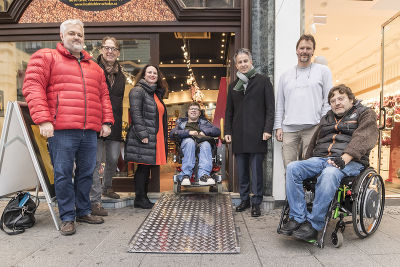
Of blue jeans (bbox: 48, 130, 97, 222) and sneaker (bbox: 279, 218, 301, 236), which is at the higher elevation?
blue jeans (bbox: 48, 130, 97, 222)

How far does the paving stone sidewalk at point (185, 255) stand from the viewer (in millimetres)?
2203

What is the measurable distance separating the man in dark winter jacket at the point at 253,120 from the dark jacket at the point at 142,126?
40.2 inches

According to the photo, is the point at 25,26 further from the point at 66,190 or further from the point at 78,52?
the point at 66,190

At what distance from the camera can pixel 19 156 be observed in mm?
3090

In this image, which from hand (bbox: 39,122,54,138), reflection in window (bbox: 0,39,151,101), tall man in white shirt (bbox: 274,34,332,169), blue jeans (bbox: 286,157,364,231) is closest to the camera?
blue jeans (bbox: 286,157,364,231)

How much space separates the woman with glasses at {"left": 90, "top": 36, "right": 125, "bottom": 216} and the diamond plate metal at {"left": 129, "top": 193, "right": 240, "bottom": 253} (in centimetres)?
76

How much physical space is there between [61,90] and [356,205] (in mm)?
2799

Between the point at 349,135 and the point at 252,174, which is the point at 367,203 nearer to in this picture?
the point at 349,135

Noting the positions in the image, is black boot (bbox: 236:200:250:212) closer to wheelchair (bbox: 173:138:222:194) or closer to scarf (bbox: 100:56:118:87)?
wheelchair (bbox: 173:138:222:194)

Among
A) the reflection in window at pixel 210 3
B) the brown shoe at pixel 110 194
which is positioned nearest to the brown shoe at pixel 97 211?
the brown shoe at pixel 110 194

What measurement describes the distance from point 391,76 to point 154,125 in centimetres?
411

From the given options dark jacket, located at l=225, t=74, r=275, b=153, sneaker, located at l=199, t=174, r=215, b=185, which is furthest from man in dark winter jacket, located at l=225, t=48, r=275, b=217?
sneaker, located at l=199, t=174, r=215, b=185

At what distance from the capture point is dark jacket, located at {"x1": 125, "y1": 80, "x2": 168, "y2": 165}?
11.6 feet

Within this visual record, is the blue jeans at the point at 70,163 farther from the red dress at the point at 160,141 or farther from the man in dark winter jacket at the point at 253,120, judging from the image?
the man in dark winter jacket at the point at 253,120
